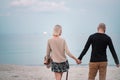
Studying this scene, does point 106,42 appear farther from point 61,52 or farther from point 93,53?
point 61,52

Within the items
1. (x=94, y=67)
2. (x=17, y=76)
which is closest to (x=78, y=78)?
(x=17, y=76)

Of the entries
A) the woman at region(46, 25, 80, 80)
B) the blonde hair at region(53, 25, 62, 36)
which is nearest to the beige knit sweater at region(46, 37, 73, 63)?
the woman at region(46, 25, 80, 80)

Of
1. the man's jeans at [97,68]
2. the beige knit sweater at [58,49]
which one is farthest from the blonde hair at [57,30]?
the man's jeans at [97,68]

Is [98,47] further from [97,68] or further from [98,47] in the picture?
[97,68]

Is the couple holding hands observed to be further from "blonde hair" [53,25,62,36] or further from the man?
"blonde hair" [53,25,62,36]

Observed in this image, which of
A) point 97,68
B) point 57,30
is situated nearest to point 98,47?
point 97,68

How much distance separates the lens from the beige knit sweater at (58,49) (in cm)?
1048

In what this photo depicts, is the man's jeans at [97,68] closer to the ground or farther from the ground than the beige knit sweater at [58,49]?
closer to the ground

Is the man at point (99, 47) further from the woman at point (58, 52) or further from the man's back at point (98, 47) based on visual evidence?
the woman at point (58, 52)

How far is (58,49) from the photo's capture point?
1054 cm

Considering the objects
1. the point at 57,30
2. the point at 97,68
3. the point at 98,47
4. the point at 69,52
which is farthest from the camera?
the point at 97,68

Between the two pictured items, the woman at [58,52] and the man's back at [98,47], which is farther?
the man's back at [98,47]

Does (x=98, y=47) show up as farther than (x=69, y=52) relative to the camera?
Yes

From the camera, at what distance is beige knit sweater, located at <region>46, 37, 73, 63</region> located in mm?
10484
